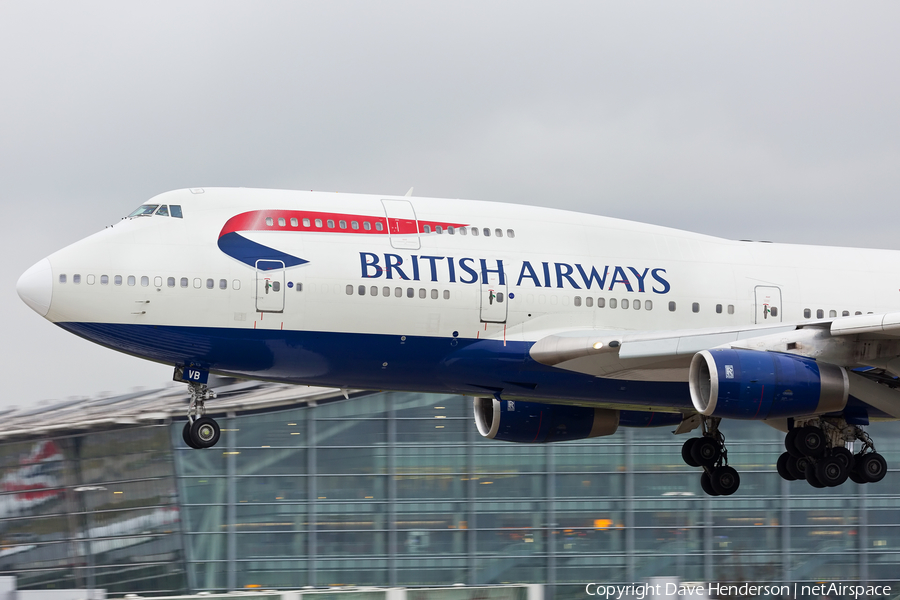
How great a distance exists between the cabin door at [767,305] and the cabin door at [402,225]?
8.58 meters

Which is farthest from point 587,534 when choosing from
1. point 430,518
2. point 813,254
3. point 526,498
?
point 813,254

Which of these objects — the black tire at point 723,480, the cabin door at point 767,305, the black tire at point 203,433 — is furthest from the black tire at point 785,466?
the black tire at point 203,433

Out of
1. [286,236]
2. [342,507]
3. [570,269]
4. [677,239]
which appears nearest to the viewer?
[286,236]

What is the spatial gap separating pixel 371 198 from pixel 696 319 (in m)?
8.09

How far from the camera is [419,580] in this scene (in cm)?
4462

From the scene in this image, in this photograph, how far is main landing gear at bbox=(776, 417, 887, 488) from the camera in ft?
84.2

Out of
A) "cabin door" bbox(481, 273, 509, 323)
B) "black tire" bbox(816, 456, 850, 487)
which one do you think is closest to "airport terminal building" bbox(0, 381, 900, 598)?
"black tire" bbox(816, 456, 850, 487)

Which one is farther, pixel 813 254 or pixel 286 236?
pixel 813 254

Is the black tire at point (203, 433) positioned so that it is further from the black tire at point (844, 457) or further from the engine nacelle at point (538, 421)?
the black tire at point (844, 457)

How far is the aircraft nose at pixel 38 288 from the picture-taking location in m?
21.9

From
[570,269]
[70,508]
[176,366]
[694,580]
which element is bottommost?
[694,580]

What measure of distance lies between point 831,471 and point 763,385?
456 centimetres

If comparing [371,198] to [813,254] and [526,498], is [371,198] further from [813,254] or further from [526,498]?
[526,498]

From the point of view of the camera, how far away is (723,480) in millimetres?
29609
